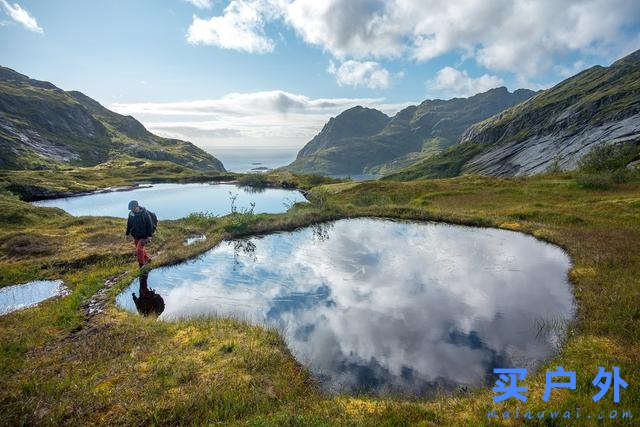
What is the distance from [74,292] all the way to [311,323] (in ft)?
42.3

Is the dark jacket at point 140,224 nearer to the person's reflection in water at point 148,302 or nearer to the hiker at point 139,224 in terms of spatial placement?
the hiker at point 139,224

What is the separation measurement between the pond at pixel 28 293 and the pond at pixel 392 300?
12.8ft

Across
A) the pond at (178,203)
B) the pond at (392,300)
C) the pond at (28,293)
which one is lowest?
the pond at (28,293)

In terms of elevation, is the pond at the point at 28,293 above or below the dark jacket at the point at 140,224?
below

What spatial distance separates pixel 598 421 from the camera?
8125mm

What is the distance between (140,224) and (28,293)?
21.4ft

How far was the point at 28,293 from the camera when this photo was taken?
1881 cm

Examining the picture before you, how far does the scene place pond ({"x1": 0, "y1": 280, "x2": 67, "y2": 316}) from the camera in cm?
1714

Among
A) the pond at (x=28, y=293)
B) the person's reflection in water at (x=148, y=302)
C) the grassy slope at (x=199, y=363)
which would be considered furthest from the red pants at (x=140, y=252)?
the pond at (x=28, y=293)

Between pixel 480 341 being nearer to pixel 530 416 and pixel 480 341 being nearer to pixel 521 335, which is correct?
pixel 521 335

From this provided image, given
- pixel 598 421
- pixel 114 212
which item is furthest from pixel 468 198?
pixel 114 212

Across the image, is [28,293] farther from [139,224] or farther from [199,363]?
[199,363]

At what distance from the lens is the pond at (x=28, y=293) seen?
56.2ft

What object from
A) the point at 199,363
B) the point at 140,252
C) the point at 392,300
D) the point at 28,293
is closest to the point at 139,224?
the point at 140,252
